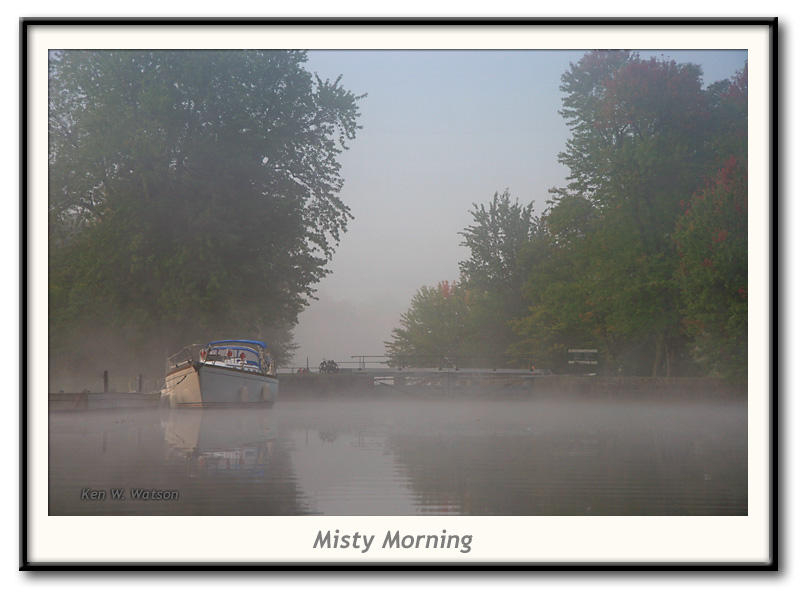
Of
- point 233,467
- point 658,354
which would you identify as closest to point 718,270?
point 233,467

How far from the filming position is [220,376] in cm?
2917

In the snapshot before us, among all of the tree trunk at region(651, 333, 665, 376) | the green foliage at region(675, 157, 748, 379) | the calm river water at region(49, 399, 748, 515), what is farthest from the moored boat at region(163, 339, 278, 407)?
the tree trunk at region(651, 333, 665, 376)

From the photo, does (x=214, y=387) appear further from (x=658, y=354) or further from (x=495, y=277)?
(x=495, y=277)

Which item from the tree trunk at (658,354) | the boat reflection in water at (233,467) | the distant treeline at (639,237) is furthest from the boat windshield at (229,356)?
the tree trunk at (658,354)

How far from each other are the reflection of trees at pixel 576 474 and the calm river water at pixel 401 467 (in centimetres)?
2

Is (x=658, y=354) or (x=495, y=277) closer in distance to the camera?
(x=658, y=354)

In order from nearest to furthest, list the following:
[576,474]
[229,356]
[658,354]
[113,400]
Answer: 1. [576,474]
2. [113,400]
3. [229,356]
4. [658,354]

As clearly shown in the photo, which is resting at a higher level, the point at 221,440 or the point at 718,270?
the point at 718,270

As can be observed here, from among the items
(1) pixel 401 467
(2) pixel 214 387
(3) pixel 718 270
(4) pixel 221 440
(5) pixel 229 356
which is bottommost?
(2) pixel 214 387

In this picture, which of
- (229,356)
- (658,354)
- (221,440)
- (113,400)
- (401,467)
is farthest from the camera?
(658,354)

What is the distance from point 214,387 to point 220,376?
1.28ft

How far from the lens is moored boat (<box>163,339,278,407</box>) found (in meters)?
27.6

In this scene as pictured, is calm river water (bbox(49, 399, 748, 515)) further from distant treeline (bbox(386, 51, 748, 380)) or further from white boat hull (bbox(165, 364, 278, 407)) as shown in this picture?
white boat hull (bbox(165, 364, 278, 407))
